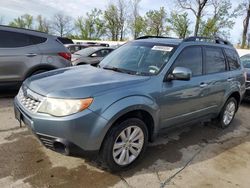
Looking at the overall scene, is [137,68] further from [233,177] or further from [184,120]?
[233,177]

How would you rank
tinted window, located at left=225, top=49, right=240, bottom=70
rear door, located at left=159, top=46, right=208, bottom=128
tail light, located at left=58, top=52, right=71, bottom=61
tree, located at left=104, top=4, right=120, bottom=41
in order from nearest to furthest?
1. rear door, located at left=159, top=46, right=208, bottom=128
2. tinted window, located at left=225, top=49, right=240, bottom=70
3. tail light, located at left=58, top=52, right=71, bottom=61
4. tree, located at left=104, top=4, right=120, bottom=41

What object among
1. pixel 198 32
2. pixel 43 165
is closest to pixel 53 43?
pixel 43 165

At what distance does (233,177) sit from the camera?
354 cm

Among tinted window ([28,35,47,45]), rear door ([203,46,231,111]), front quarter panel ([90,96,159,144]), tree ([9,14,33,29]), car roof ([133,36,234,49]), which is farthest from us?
tree ([9,14,33,29])

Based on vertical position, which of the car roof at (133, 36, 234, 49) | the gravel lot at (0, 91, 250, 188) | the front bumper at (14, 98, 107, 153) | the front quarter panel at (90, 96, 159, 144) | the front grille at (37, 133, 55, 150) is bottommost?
the gravel lot at (0, 91, 250, 188)

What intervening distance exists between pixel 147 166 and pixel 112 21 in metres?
46.6

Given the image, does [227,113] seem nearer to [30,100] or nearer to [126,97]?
[126,97]

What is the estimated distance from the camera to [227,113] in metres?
5.46

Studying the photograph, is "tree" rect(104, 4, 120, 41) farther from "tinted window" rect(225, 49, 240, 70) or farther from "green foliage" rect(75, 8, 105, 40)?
"tinted window" rect(225, 49, 240, 70)

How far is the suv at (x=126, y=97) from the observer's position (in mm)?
2893

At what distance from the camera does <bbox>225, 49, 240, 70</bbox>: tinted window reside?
17.2ft

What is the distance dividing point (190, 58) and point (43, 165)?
2.64 m

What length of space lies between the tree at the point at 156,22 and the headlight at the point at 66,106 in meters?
38.0

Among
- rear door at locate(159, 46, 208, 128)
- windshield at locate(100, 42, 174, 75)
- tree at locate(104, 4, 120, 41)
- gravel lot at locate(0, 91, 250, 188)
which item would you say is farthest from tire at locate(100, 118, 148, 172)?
tree at locate(104, 4, 120, 41)
